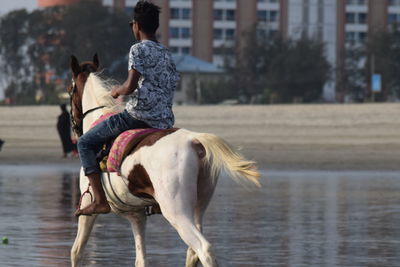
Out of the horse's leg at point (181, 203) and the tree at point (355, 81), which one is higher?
the horse's leg at point (181, 203)

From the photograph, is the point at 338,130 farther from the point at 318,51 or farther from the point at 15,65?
the point at 15,65

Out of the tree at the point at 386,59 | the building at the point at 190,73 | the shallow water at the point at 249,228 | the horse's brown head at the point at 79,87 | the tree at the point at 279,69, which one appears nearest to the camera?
the horse's brown head at the point at 79,87

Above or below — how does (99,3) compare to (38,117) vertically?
above

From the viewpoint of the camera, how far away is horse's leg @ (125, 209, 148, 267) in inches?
396

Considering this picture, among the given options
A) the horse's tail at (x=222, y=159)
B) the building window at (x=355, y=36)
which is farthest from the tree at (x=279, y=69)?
the horse's tail at (x=222, y=159)

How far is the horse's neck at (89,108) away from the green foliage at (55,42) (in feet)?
312

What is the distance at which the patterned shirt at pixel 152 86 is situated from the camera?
960cm

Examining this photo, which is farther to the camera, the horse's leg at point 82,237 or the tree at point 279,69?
the tree at point 279,69

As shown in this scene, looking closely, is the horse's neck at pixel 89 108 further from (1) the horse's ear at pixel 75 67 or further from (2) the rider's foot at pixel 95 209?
(2) the rider's foot at pixel 95 209

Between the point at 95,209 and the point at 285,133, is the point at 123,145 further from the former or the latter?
the point at 285,133

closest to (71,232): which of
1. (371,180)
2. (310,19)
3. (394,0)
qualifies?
(371,180)

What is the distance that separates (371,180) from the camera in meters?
26.3

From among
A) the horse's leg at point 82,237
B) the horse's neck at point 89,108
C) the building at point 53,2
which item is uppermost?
the building at point 53,2

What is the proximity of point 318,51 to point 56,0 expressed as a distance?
30.6 metres
